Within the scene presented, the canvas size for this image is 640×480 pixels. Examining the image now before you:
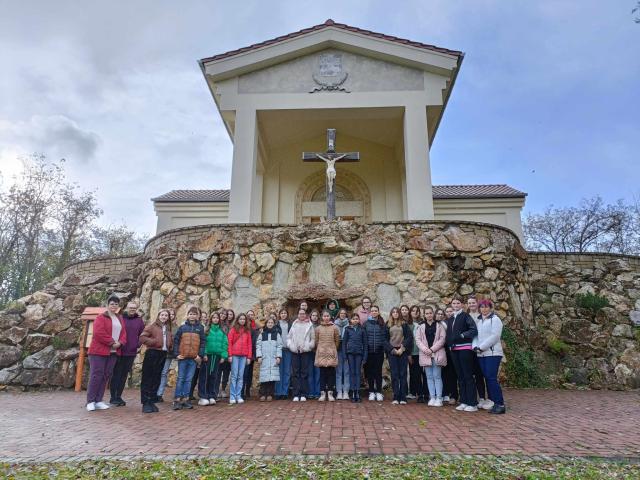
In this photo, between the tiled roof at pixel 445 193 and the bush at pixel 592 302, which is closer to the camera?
the bush at pixel 592 302

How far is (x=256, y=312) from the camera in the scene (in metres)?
9.55

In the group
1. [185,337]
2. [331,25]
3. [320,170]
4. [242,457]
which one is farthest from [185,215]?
[242,457]

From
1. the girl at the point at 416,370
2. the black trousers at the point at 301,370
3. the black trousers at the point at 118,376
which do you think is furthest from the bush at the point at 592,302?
the black trousers at the point at 118,376

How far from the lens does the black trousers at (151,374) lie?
21.4 ft

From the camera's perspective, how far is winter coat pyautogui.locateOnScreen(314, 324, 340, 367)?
7258 mm

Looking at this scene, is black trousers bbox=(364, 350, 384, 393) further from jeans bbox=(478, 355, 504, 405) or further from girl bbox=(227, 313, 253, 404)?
girl bbox=(227, 313, 253, 404)

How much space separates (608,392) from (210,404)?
8.23 meters

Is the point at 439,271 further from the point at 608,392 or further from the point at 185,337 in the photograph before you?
the point at 185,337

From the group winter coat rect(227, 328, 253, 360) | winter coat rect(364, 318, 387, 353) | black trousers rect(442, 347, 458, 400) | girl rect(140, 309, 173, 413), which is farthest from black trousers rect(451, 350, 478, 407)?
girl rect(140, 309, 173, 413)

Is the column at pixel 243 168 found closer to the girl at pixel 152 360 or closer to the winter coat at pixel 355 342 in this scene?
the girl at pixel 152 360

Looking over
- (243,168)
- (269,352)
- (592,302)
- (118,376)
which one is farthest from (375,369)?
(243,168)

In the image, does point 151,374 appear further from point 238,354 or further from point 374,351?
point 374,351

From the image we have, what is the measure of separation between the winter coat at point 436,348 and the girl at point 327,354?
1.45 m

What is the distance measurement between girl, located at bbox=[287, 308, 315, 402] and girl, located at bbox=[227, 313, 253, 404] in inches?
30.2
